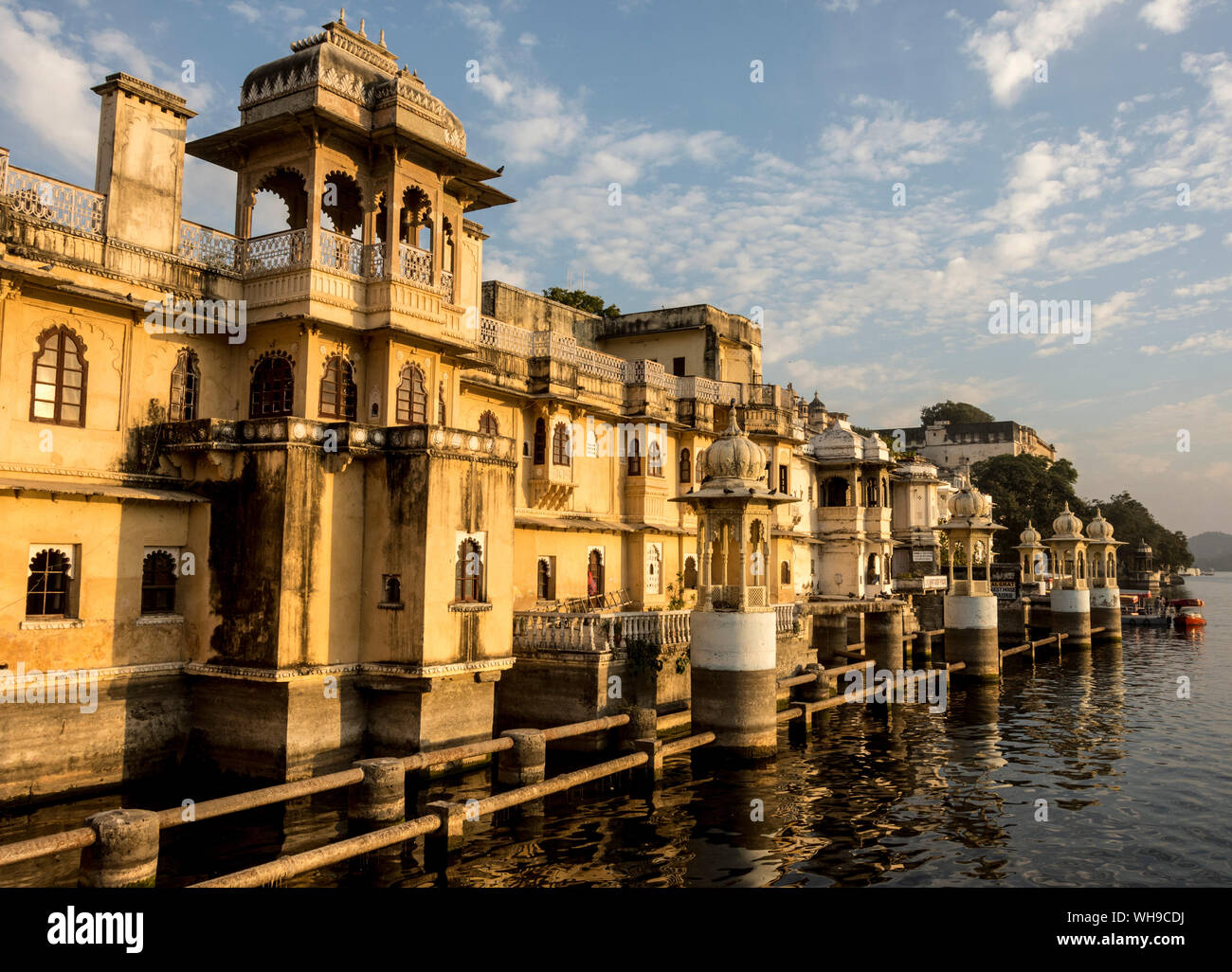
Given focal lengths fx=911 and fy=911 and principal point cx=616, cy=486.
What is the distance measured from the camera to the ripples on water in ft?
47.0

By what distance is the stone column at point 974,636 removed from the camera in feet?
119

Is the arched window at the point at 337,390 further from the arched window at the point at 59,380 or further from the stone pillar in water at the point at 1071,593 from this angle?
the stone pillar in water at the point at 1071,593

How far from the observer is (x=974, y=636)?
120 feet

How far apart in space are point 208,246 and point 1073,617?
155ft

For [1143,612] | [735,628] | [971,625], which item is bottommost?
[1143,612]

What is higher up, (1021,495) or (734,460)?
(1021,495)

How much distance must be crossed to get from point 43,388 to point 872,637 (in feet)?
103

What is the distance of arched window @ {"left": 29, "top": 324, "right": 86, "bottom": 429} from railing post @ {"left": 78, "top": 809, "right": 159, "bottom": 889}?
8.94 metres

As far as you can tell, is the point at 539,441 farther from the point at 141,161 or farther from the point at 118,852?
the point at 118,852

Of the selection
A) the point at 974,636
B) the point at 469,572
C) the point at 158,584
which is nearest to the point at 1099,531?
the point at 974,636

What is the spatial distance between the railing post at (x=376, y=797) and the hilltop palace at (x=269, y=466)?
3.01 m

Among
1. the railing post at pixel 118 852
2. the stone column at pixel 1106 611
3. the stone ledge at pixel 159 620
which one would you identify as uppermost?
the stone ledge at pixel 159 620

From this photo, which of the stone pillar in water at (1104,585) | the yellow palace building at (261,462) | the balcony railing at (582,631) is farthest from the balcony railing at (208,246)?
the stone pillar in water at (1104,585)

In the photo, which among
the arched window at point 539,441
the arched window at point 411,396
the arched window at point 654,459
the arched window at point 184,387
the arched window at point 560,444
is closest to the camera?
the arched window at point 184,387
